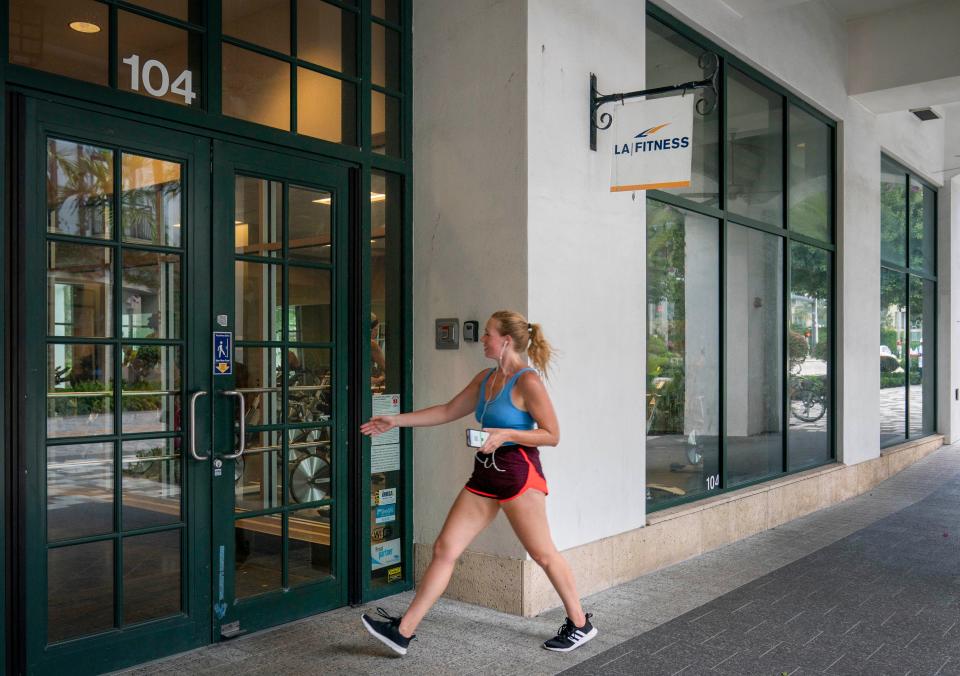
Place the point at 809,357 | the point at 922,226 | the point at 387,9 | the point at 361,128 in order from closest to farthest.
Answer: the point at 361,128
the point at 387,9
the point at 809,357
the point at 922,226

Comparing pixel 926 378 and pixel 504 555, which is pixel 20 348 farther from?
pixel 926 378

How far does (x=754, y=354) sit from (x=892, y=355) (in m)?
4.63

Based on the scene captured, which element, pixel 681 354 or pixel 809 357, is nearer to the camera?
pixel 681 354

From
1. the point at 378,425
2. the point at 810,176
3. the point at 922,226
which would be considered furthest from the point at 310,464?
the point at 922,226

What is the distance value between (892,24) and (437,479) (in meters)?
7.73

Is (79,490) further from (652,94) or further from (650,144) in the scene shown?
(652,94)

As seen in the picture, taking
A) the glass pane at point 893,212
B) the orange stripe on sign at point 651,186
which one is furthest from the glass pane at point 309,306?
the glass pane at point 893,212

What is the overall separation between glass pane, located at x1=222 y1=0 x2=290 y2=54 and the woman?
2049 mm

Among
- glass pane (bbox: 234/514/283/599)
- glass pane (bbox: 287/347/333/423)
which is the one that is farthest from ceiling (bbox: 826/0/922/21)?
glass pane (bbox: 234/514/283/599)

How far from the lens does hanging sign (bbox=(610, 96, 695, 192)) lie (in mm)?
5508

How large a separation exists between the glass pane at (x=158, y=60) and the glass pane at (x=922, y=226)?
11385 mm

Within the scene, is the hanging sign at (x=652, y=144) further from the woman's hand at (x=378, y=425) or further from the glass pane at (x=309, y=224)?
the woman's hand at (x=378, y=425)

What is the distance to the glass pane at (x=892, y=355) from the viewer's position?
39.5 ft

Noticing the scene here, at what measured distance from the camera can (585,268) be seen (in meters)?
6.03
